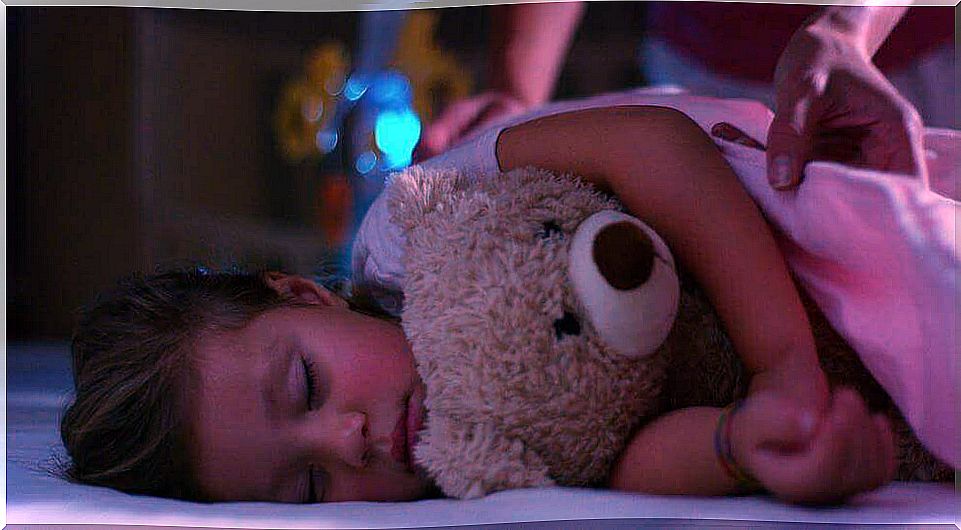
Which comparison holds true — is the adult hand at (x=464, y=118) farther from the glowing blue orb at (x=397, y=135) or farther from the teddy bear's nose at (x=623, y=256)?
the teddy bear's nose at (x=623, y=256)

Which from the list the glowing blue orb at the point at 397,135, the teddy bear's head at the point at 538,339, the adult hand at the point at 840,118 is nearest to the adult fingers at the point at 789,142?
the adult hand at the point at 840,118

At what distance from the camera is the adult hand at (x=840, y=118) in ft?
1.93

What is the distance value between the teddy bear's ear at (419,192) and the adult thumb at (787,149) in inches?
7.5

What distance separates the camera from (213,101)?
654 mm

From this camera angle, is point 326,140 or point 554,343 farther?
point 326,140

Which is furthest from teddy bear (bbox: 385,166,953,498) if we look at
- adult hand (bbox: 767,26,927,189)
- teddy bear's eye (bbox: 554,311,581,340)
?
adult hand (bbox: 767,26,927,189)

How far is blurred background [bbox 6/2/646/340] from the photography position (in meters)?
0.65

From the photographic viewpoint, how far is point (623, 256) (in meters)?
0.51

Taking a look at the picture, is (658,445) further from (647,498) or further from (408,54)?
(408,54)

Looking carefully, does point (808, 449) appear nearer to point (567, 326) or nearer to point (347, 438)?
point (567, 326)

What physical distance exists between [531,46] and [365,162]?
139mm

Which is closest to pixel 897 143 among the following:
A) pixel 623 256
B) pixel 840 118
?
pixel 840 118

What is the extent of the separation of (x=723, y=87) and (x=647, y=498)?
0.94 feet

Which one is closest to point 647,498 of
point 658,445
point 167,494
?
point 658,445
